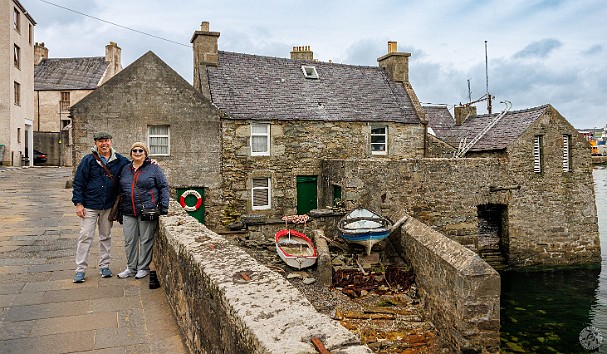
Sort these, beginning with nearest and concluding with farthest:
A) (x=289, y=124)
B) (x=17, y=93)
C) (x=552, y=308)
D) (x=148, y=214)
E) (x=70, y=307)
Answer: (x=70, y=307), (x=148, y=214), (x=552, y=308), (x=289, y=124), (x=17, y=93)

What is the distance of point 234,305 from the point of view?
2926 mm

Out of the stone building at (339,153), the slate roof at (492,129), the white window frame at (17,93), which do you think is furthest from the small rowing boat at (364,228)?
the white window frame at (17,93)

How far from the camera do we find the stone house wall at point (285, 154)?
20578mm

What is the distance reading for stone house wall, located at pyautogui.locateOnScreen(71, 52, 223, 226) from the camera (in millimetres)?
18344

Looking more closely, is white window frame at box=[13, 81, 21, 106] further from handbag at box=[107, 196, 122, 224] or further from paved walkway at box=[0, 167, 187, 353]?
handbag at box=[107, 196, 122, 224]

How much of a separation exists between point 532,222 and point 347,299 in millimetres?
12697

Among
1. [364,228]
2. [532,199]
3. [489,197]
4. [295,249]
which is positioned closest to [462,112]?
[532,199]

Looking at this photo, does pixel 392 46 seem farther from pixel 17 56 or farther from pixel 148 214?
pixel 17 56

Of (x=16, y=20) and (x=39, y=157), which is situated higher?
(x=16, y=20)

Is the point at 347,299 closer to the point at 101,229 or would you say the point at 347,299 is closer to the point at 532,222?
the point at 101,229

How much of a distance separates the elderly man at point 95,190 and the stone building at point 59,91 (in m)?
38.8

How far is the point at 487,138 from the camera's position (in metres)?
22.6

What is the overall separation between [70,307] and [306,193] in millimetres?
17098

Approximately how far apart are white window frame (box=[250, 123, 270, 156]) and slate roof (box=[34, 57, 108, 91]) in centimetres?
2847
